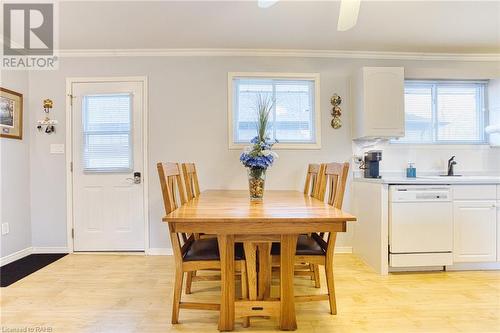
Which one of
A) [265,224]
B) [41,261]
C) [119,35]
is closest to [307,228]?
[265,224]

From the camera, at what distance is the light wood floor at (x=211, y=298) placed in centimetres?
178

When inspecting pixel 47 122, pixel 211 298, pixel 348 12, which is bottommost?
pixel 211 298

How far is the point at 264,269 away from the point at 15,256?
2953 mm

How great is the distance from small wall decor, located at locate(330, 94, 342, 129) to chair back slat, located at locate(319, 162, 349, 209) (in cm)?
119

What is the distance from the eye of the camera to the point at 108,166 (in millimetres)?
3225

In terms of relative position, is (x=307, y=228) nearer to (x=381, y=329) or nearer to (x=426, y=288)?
(x=381, y=329)

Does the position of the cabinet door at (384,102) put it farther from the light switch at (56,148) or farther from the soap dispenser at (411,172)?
the light switch at (56,148)

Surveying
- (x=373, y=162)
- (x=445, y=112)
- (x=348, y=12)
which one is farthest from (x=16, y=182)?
(x=445, y=112)

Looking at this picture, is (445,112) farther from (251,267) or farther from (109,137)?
(109,137)

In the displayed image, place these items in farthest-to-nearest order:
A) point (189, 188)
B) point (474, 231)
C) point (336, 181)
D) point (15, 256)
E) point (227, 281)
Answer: point (15, 256) → point (474, 231) → point (189, 188) → point (336, 181) → point (227, 281)

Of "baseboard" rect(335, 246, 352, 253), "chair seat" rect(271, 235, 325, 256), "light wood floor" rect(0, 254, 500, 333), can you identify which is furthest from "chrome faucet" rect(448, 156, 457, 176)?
"chair seat" rect(271, 235, 325, 256)

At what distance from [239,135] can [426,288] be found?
232 centimetres

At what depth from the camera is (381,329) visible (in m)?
1.73

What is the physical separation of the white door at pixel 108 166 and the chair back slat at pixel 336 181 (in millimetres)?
2095
